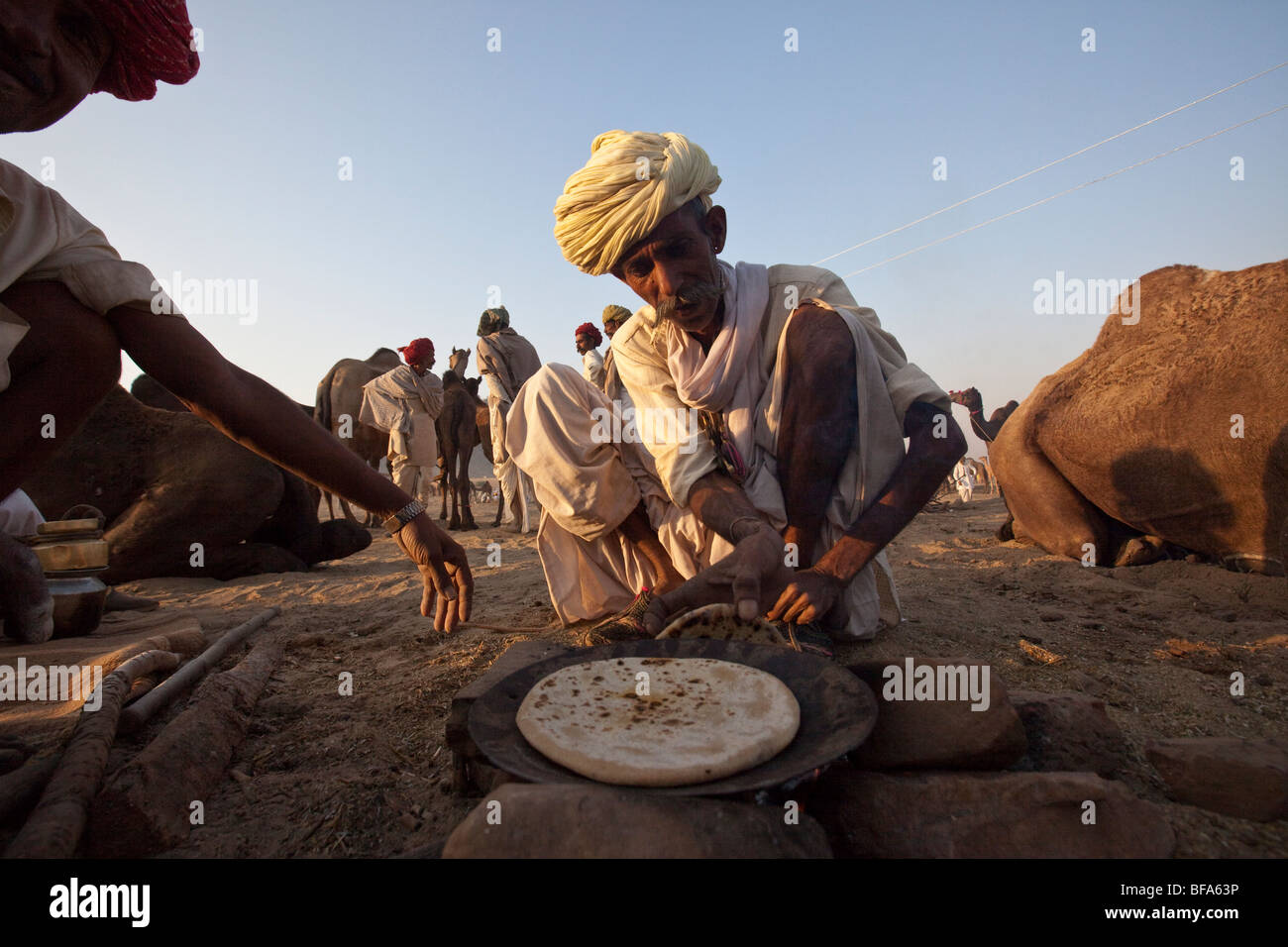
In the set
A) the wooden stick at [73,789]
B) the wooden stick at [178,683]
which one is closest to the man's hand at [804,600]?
the wooden stick at [73,789]

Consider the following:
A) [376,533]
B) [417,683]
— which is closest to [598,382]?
[376,533]

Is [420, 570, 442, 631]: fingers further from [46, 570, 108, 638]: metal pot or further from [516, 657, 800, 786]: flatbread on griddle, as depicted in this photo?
[46, 570, 108, 638]: metal pot

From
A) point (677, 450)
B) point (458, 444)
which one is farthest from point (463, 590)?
point (458, 444)

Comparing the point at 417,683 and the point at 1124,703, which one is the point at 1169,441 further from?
the point at 417,683

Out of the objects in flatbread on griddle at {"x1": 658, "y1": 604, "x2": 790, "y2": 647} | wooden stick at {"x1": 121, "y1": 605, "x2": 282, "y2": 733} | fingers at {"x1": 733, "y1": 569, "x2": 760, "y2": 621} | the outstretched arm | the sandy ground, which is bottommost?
the sandy ground

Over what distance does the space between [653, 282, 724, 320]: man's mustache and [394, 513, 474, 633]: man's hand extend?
128cm

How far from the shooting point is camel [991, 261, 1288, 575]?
320 cm

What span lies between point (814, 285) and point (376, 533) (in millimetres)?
8439

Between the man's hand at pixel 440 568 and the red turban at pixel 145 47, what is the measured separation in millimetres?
1425

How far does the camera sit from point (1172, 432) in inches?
139

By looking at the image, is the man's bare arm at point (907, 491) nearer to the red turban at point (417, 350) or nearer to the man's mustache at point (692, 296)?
the man's mustache at point (692, 296)

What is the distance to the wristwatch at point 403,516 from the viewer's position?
185 centimetres

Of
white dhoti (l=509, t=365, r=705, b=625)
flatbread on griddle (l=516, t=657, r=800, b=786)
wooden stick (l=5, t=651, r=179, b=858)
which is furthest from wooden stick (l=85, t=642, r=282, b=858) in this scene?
white dhoti (l=509, t=365, r=705, b=625)
